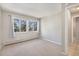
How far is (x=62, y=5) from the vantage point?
1.80m

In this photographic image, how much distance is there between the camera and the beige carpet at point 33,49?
1.77 m

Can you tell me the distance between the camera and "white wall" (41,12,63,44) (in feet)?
6.06

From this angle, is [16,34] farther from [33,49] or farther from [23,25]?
[33,49]

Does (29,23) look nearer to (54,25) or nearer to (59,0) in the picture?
(54,25)

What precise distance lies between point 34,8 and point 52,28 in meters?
0.62

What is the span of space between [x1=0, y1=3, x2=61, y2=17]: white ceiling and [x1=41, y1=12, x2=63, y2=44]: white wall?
0.42 feet

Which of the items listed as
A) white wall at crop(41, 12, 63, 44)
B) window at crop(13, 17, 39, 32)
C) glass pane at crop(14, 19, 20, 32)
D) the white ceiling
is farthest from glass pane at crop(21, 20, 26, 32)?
white wall at crop(41, 12, 63, 44)

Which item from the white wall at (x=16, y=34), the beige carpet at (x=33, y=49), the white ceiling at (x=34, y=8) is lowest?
the beige carpet at (x=33, y=49)

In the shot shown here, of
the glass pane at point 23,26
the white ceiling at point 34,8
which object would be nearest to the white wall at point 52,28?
the white ceiling at point 34,8

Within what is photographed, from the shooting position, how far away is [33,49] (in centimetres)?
194

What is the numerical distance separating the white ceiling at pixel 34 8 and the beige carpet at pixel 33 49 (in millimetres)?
684

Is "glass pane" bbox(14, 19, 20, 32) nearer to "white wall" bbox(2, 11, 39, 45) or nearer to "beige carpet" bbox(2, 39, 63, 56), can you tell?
"white wall" bbox(2, 11, 39, 45)

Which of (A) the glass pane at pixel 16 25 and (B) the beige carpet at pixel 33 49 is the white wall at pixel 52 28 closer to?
(B) the beige carpet at pixel 33 49

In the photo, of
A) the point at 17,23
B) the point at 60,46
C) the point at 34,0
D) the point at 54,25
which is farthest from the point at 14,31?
the point at 60,46
